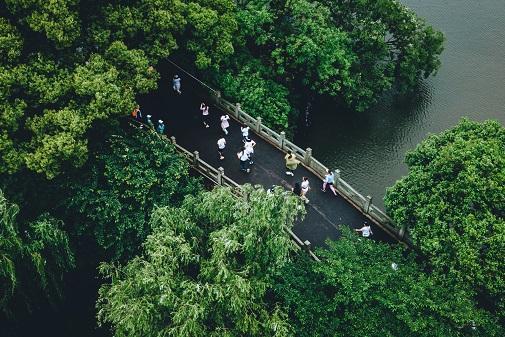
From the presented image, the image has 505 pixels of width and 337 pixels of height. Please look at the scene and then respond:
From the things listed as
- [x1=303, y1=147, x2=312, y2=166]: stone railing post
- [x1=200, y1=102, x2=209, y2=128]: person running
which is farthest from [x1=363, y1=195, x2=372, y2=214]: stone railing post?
[x1=200, y1=102, x2=209, y2=128]: person running

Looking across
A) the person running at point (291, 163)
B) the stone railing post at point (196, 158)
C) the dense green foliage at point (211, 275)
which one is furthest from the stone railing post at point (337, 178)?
the dense green foliage at point (211, 275)

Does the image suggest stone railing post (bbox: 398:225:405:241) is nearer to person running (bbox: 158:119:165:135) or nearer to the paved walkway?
the paved walkway

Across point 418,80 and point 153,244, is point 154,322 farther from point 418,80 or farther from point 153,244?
point 418,80

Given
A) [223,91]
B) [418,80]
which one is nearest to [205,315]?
[223,91]

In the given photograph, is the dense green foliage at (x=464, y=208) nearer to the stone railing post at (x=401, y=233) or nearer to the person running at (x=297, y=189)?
the stone railing post at (x=401, y=233)

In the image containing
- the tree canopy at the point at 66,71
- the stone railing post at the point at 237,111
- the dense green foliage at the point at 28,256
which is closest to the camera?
the dense green foliage at the point at 28,256
